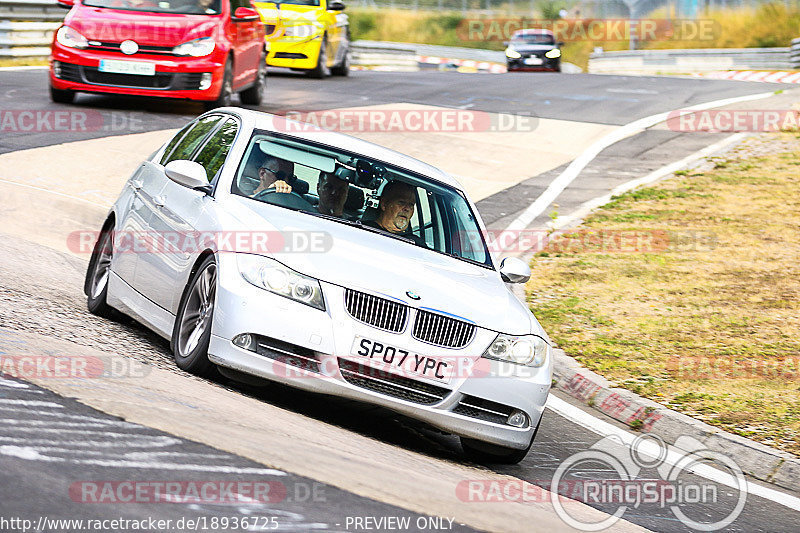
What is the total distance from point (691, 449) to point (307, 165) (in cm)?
303

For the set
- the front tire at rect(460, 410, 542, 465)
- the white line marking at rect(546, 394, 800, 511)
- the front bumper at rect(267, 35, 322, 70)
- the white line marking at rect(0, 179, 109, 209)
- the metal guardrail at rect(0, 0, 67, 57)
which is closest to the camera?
the front tire at rect(460, 410, 542, 465)

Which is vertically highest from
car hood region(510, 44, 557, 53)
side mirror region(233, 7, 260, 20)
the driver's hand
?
side mirror region(233, 7, 260, 20)

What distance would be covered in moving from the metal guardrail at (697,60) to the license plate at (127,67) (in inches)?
1033

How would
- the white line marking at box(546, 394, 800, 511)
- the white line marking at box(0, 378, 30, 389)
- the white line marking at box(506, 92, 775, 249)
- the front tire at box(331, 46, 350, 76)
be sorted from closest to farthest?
the white line marking at box(0, 378, 30, 389)
the white line marking at box(546, 394, 800, 511)
the white line marking at box(506, 92, 775, 249)
the front tire at box(331, 46, 350, 76)

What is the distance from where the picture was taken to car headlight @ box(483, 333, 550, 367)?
6555 millimetres

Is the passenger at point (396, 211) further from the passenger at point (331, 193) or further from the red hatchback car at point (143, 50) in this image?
→ the red hatchback car at point (143, 50)

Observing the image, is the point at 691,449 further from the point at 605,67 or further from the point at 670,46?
the point at 670,46

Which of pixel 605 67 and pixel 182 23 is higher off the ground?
pixel 182 23

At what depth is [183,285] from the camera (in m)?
7.02

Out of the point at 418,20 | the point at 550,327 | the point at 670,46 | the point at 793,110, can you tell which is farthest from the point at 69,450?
the point at 418,20

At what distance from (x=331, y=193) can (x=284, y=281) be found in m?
1.30

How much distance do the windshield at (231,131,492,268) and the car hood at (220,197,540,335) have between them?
7.3 inches

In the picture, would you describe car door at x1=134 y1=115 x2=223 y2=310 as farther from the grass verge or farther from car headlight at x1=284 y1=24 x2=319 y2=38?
the grass verge

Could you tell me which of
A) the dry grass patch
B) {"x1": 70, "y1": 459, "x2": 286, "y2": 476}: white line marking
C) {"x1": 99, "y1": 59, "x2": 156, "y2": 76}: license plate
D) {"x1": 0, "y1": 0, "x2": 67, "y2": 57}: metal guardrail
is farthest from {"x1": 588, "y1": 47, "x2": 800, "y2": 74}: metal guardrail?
{"x1": 70, "y1": 459, "x2": 286, "y2": 476}: white line marking
